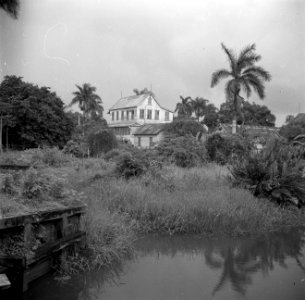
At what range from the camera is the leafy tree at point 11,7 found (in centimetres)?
724

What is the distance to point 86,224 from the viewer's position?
666cm

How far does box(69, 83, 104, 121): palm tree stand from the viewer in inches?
2109

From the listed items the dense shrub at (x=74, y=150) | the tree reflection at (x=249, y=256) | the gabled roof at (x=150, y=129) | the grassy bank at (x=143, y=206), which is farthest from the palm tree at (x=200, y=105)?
the tree reflection at (x=249, y=256)

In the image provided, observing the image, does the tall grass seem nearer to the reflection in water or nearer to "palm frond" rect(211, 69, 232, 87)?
the reflection in water

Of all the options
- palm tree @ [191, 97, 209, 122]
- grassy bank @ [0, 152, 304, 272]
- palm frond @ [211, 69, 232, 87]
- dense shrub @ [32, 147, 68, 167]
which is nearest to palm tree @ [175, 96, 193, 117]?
palm tree @ [191, 97, 209, 122]

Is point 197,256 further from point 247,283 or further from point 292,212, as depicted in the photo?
point 292,212

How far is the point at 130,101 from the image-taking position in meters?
51.6

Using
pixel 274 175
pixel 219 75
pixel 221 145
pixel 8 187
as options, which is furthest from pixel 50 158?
pixel 219 75

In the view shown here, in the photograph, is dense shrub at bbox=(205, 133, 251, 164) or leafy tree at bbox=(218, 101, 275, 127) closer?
dense shrub at bbox=(205, 133, 251, 164)

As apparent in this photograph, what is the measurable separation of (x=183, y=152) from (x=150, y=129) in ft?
85.5

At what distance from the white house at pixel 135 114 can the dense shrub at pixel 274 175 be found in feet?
115

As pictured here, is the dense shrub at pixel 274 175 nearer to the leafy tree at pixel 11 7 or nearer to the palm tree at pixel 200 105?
the leafy tree at pixel 11 7

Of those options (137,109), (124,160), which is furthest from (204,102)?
(124,160)

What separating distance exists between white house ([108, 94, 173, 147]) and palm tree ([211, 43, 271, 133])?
18.8 meters
